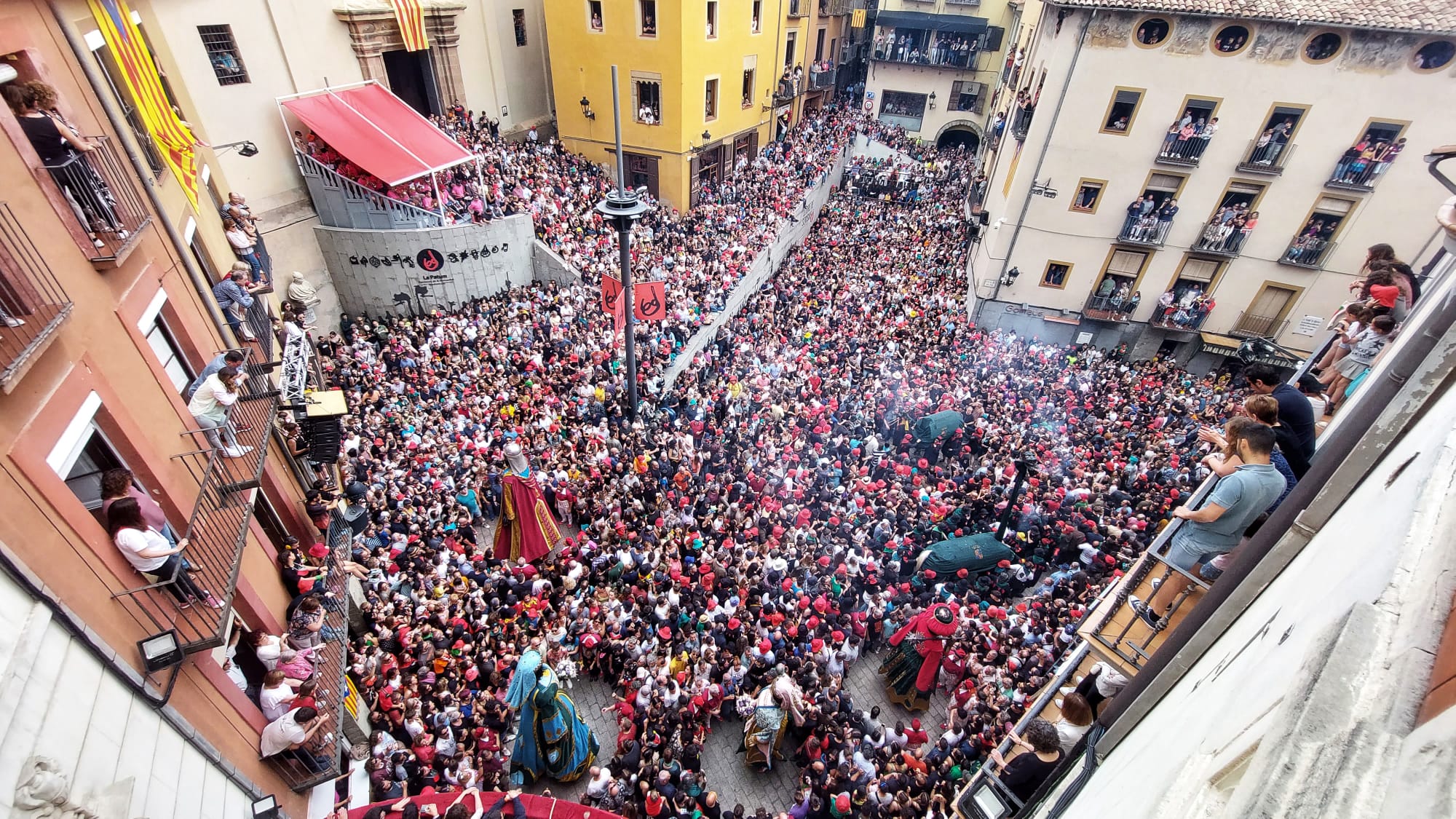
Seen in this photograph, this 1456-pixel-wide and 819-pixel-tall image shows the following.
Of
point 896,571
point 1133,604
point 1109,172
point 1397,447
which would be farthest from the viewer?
point 1109,172

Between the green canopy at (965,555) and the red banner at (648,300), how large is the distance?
25.8 feet

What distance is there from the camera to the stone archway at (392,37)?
16.4 meters

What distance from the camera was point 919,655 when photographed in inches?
406

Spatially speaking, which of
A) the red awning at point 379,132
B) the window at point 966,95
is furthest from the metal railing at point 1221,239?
the red awning at point 379,132

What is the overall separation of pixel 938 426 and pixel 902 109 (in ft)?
95.8

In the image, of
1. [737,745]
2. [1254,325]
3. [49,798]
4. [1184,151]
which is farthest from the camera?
[1254,325]

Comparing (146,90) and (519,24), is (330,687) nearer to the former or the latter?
(146,90)

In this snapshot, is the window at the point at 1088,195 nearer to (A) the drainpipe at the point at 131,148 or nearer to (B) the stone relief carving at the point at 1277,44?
(B) the stone relief carving at the point at 1277,44

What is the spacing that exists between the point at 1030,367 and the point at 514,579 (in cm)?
1667

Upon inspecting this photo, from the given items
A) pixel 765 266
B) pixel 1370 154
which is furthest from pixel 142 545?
pixel 1370 154

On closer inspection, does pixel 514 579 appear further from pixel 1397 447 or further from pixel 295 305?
pixel 1397 447

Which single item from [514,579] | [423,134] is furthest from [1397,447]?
[423,134]

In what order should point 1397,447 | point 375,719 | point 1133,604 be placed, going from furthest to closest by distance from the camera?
point 375,719, point 1133,604, point 1397,447

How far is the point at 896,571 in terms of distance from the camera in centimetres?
1195
